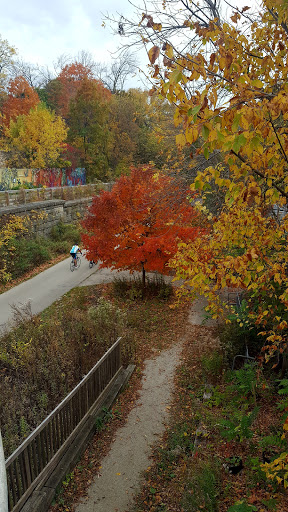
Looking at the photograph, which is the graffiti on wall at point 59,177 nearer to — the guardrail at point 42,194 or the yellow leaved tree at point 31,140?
the yellow leaved tree at point 31,140

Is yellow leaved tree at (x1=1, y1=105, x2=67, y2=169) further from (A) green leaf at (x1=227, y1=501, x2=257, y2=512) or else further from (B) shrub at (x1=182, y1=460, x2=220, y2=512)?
(A) green leaf at (x1=227, y1=501, x2=257, y2=512)

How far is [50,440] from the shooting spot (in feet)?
15.8

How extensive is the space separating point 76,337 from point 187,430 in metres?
3.39

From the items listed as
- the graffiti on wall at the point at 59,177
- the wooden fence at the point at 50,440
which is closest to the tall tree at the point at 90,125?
the graffiti on wall at the point at 59,177

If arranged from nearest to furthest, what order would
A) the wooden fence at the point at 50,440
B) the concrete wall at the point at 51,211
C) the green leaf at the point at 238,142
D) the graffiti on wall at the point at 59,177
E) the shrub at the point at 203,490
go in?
the green leaf at the point at 238,142 → the shrub at the point at 203,490 → the wooden fence at the point at 50,440 → the concrete wall at the point at 51,211 → the graffiti on wall at the point at 59,177

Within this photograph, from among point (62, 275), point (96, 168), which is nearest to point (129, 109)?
point (96, 168)

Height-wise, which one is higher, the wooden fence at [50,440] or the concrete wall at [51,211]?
the concrete wall at [51,211]

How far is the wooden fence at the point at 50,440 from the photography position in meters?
4.11

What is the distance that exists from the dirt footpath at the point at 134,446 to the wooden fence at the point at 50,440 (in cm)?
66

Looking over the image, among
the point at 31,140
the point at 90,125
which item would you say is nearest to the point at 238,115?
the point at 31,140

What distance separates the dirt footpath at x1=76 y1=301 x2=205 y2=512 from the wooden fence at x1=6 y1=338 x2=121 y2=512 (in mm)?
661

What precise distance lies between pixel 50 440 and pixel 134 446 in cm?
162

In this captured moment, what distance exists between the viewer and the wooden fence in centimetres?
411

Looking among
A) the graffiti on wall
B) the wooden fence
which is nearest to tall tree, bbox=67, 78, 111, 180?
the graffiti on wall
